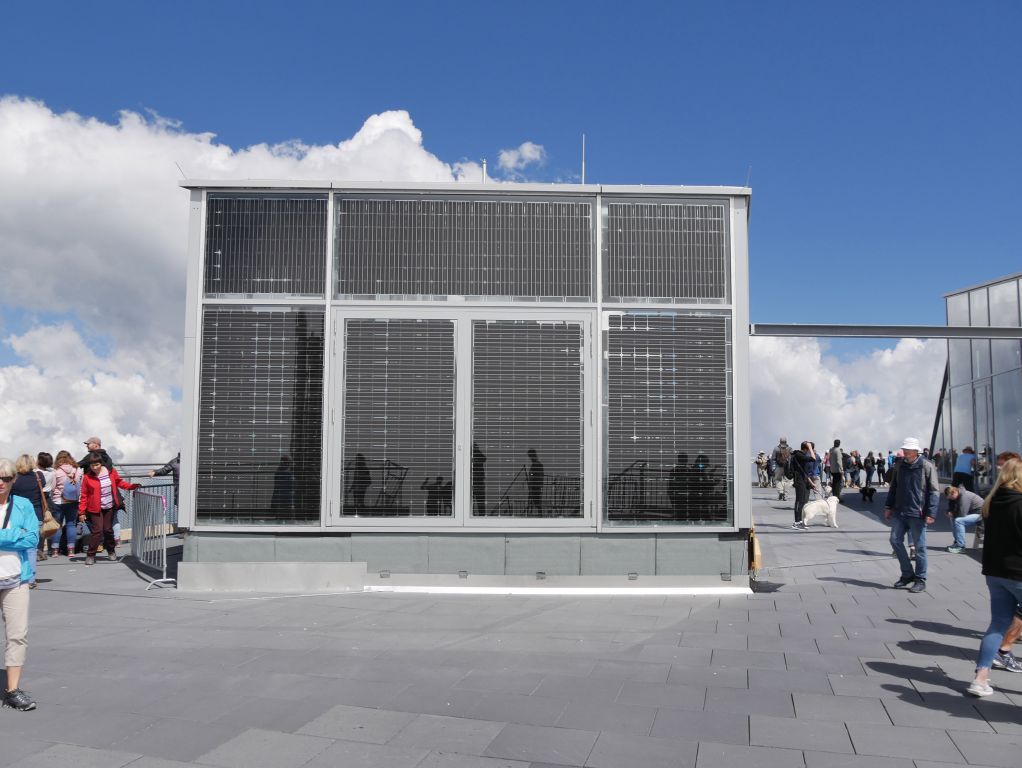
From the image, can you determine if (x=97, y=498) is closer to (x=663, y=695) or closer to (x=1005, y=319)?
(x=663, y=695)

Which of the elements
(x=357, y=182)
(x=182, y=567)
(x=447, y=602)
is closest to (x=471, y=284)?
(x=357, y=182)

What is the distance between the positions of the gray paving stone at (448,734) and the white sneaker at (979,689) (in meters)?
3.47

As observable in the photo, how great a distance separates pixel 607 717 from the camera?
5.61m

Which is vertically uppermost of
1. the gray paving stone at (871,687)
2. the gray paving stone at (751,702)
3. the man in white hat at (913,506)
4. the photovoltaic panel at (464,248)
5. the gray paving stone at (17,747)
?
the photovoltaic panel at (464,248)

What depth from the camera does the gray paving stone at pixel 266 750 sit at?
484 centimetres

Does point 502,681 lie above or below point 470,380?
below

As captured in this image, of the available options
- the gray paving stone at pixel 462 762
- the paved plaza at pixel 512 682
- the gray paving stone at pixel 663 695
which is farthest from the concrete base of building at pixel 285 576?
the gray paving stone at pixel 462 762

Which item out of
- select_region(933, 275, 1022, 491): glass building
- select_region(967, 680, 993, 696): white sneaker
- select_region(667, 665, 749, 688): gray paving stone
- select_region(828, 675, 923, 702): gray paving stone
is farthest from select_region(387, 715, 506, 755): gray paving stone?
select_region(933, 275, 1022, 491): glass building

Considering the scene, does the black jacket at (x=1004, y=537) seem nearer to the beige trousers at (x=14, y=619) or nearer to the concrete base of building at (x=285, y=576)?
the concrete base of building at (x=285, y=576)

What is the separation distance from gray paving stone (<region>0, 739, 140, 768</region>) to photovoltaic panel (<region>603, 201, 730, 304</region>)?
7.44m

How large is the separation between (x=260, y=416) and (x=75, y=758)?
578 cm

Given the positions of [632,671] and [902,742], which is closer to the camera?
[902,742]

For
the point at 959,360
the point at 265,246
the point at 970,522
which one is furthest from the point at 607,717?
the point at 959,360

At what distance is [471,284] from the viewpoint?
34.6 ft
